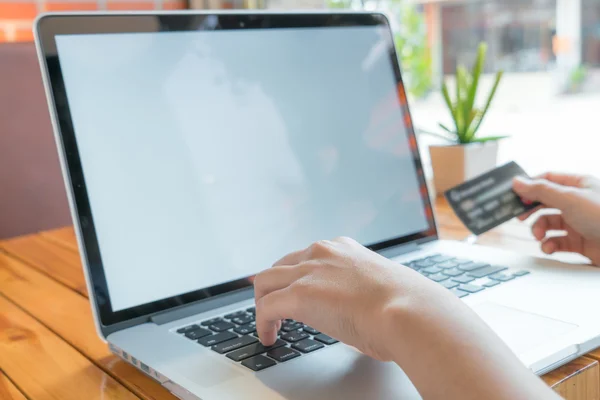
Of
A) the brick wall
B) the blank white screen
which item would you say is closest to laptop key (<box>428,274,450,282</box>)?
the blank white screen

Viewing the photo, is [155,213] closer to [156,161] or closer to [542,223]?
[156,161]

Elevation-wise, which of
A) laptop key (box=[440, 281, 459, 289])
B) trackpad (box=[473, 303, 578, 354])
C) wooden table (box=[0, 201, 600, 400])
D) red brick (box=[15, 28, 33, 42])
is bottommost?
wooden table (box=[0, 201, 600, 400])

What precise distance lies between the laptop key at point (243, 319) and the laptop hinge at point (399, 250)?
0.24 meters

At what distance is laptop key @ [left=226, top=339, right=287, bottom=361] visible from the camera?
52 cm

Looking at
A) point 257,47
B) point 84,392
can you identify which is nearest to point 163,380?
point 84,392

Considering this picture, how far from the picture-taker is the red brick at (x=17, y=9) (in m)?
2.06

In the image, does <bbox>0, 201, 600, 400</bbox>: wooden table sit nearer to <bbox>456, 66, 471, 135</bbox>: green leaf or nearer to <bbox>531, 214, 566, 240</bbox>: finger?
<bbox>531, 214, 566, 240</bbox>: finger

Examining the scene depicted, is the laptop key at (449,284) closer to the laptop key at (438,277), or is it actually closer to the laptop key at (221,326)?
the laptop key at (438,277)

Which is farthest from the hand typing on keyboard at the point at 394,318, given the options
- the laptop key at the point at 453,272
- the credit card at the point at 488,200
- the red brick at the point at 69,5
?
the red brick at the point at 69,5

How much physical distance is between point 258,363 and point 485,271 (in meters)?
0.32

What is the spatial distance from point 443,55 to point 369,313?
1725 millimetres

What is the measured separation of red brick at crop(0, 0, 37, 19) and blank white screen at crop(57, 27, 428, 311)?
1.65m

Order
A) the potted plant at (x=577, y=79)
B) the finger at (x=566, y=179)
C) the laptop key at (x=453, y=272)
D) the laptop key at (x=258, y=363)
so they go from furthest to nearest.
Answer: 1. the potted plant at (x=577, y=79)
2. the finger at (x=566, y=179)
3. the laptop key at (x=453, y=272)
4. the laptop key at (x=258, y=363)

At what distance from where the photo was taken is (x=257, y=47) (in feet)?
2.46
